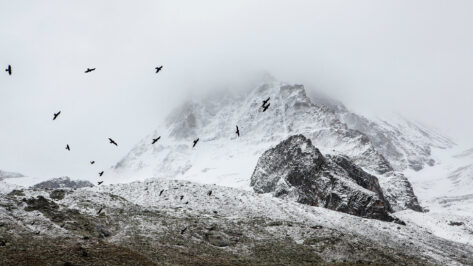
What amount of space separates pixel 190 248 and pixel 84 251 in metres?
15.4

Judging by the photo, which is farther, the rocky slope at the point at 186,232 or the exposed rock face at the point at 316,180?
the exposed rock face at the point at 316,180

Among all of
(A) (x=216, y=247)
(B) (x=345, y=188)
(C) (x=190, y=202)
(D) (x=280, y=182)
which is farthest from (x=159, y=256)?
(D) (x=280, y=182)

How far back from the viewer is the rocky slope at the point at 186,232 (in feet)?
133

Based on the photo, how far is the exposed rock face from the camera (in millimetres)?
113938

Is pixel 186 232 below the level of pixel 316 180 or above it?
below

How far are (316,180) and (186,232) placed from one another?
77039mm

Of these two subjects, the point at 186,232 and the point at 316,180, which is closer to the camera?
the point at 186,232

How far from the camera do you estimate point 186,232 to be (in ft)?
184

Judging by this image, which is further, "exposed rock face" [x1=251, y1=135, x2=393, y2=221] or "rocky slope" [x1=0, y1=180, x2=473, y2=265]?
"exposed rock face" [x1=251, y1=135, x2=393, y2=221]

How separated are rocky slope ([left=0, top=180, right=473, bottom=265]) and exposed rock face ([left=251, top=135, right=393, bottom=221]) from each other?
3209 centimetres

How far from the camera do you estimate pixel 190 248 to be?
50.0m

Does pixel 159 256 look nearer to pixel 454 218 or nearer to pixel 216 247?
pixel 216 247

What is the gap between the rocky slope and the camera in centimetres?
4056

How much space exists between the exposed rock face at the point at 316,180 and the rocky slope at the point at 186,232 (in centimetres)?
3209
